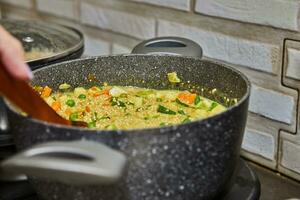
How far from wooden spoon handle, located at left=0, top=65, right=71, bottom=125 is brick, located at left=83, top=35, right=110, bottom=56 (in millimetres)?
670

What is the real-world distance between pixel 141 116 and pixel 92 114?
8 cm

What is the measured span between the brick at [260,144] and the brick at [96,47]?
47 centimetres

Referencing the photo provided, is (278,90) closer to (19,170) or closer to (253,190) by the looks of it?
(253,190)

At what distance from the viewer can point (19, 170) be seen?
1.59ft

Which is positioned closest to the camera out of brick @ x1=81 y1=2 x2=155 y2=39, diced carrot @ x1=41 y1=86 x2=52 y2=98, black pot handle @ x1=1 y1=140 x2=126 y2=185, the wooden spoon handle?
black pot handle @ x1=1 y1=140 x2=126 y2=185

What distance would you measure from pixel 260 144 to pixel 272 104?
0.29 ft

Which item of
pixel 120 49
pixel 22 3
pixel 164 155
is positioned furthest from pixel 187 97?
pixel 22 3

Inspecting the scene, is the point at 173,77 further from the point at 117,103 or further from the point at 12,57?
the point at 12,57

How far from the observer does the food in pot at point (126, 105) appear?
2.33 ft

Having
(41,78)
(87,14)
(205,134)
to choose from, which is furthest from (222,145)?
(87,14)

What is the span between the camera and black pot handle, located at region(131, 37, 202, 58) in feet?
2.83

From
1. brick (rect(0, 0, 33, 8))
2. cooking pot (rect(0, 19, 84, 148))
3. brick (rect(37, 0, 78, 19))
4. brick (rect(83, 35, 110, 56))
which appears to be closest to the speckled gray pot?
cooking pot (rect(0, 19, 84, 148))

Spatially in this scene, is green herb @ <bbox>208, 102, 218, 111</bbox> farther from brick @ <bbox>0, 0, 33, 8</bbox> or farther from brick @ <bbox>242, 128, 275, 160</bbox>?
brick @ <bbox>0, 0, 33, 8</bbox>

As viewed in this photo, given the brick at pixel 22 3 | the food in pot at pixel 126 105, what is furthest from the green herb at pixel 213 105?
the brick at pixel 22 3
